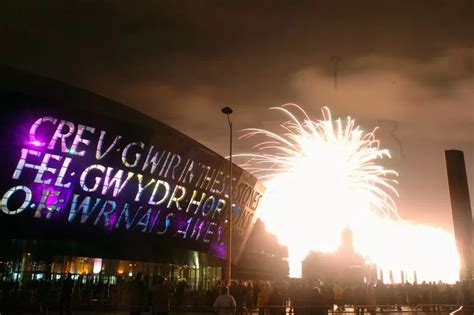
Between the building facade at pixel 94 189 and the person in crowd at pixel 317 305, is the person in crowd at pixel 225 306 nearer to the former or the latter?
the person in crowd at pixel 317 305

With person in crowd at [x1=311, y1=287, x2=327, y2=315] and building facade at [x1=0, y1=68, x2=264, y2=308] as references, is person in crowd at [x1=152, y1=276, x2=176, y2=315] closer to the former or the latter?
person in crowd at [x1=311, y1=287, x2=327, y2=315]

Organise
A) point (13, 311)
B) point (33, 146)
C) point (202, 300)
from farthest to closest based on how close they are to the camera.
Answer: point (33, 146), point (202, 300), point (13, 311)

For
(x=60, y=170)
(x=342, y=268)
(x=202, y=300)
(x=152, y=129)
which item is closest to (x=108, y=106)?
(x=152, y=129)

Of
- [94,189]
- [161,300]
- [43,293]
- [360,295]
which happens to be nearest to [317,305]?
[161,300]

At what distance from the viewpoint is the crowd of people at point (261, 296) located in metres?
15.0

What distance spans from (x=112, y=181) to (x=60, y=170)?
4.29 metres

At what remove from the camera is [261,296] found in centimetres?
2009

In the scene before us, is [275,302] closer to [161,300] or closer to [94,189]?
[161,300]

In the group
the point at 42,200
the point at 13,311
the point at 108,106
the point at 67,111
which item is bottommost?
the point at 13,311

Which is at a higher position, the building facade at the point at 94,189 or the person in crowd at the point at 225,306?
the building facade at the point at 94,189

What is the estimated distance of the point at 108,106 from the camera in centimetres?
3825

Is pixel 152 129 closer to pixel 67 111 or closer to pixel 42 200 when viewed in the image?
pixel 67 111

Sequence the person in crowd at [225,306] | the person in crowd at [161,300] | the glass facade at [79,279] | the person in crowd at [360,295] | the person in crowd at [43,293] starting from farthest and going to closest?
1. the glass facade at [79,279]
2. the person in crowd at [43,293]
3. the person in crowd at [360,295]
4. the person in crowd at [161,300]
5. the person in crowd at [225,306]

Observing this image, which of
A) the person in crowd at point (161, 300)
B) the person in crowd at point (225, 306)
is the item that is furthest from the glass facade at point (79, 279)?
the person in crowd at point (225, 306)
